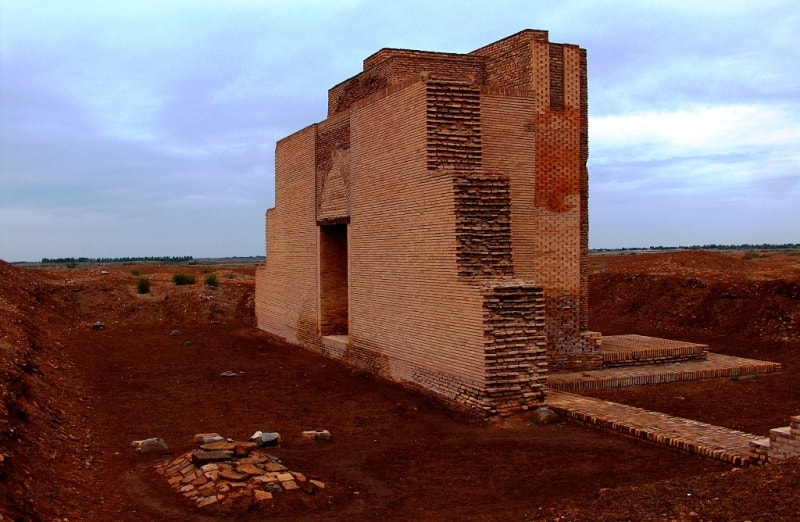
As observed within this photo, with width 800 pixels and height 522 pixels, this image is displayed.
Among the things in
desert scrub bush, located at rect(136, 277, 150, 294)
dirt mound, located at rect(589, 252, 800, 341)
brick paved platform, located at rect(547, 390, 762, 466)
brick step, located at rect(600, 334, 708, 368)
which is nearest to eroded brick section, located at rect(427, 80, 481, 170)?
brick paved platform, located at rect(547, 390, 762, 466)

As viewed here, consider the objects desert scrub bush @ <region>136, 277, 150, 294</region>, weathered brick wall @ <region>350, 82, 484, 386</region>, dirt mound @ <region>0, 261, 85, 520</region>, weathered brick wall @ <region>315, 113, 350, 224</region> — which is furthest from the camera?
desert scrub bush @ <region>136, 277, 150, 294</region>

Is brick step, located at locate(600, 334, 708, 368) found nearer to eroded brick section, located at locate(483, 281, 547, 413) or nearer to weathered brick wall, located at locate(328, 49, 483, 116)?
eroded brick section, located at locate(483, 281, 547, 413)

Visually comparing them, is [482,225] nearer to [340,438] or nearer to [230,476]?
[340,438]

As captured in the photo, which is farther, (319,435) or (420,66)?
(420,66)

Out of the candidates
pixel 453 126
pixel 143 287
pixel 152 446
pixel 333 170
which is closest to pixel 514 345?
pixel 453 126

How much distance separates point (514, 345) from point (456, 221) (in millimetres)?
1901

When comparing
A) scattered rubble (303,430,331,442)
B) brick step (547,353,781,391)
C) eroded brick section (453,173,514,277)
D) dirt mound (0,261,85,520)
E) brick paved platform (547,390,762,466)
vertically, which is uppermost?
eroded brick section (453,173,514,277)

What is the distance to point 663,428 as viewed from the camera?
7848 millimetres

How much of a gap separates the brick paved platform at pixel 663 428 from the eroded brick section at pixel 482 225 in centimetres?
203

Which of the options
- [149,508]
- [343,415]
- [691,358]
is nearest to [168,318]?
[343,415]

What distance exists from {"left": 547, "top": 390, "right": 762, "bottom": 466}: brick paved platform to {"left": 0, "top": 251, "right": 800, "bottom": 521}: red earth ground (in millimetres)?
128

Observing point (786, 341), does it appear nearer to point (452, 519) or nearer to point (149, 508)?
point (452, 519)

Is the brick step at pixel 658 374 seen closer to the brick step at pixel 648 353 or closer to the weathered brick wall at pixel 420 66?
the brick step at pixel 648 353

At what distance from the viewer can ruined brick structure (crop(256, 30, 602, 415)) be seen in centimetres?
934
